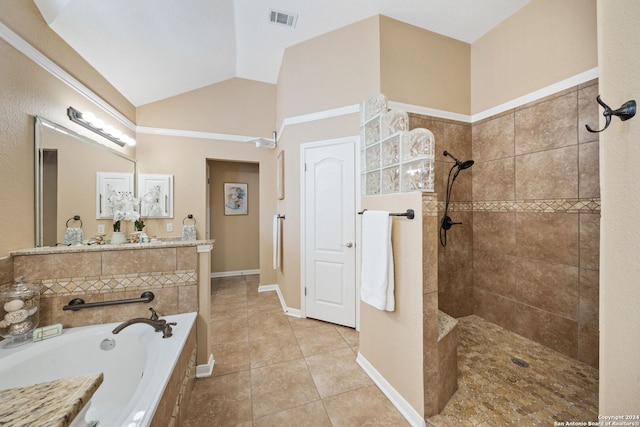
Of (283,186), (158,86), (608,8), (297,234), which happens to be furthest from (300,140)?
(608,8)

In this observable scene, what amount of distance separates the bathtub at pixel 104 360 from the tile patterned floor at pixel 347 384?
1.47ft

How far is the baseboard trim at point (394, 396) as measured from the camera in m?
1.33

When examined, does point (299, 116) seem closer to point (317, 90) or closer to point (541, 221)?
point (317, 90)

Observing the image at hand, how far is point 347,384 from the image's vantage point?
1.66 m

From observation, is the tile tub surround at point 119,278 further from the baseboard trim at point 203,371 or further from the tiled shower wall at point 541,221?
the tiled shower wall at point 541,221

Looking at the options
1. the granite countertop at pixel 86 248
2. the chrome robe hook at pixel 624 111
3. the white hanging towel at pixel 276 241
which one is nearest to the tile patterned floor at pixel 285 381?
the white hanging towel at pixel 276 241

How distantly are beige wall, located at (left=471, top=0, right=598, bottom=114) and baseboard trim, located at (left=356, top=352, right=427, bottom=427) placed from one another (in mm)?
2847

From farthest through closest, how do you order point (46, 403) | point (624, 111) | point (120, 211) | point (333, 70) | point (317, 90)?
point (317, 90) → point (333, 70) → point (120, 211) → point (624, 111) → point (46, 403)

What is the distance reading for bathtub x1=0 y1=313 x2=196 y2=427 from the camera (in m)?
1.19

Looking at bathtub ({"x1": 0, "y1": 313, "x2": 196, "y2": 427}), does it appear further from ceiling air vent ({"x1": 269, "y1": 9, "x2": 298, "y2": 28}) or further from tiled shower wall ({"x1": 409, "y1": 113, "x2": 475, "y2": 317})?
ceiling air vent ({"x1": 269, "y1": 9, "x2": 298, "y2": 28})

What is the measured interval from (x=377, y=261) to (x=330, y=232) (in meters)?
1.05

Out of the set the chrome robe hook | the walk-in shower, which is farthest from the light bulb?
the walk-in shower

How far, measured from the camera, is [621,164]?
2.44 feet

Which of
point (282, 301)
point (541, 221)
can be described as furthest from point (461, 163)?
point (282, 301)
